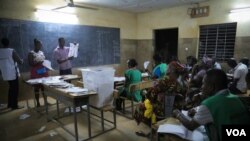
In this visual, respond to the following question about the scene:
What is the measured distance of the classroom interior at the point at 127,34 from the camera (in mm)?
3010

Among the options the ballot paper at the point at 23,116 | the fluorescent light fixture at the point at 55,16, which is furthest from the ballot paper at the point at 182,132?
the fluorescent light fixture at the point at 55,16

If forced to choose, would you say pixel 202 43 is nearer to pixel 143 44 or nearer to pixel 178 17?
pixel 178 17

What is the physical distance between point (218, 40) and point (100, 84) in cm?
422

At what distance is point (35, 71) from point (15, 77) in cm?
46

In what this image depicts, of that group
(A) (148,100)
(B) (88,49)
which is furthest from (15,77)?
(A) (148,100)

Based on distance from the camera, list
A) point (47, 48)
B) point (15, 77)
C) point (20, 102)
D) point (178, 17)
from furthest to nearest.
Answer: point (178, 17) → point (47, 48) → point (20, 102) → point (15, 77)

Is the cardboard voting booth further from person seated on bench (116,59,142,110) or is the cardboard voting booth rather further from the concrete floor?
person seated on bench (116,59,142,110)

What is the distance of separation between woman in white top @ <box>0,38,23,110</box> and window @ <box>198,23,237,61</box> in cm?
520

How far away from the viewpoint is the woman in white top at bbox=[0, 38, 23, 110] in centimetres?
383

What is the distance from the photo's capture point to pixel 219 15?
5000 mm

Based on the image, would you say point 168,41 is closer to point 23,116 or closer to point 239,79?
point 239,79

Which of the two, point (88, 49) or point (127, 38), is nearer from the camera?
point (88, 49)

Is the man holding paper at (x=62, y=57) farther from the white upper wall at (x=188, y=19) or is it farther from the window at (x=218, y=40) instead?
the window at (x=218, y=40)

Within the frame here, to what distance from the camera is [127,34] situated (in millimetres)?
7066
